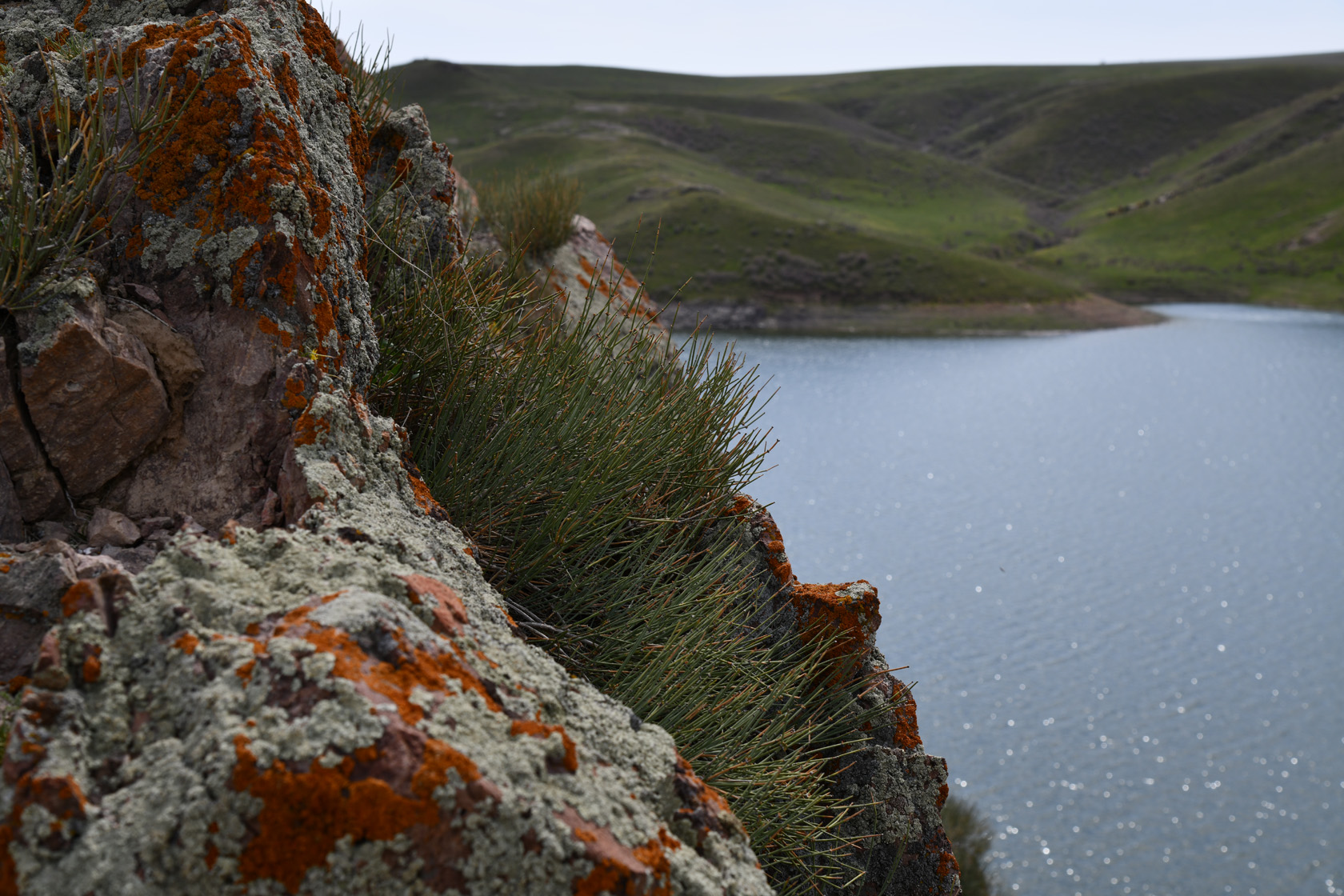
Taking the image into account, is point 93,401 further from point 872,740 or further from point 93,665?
point 872,740

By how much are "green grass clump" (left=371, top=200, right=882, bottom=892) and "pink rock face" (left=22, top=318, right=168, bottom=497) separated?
806 mm

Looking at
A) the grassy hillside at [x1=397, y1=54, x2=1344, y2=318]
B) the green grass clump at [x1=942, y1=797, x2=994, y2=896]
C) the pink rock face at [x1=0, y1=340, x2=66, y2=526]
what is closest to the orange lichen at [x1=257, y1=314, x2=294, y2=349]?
the pink rock face at [x1=0, y1=340, x2=66, y2=526]

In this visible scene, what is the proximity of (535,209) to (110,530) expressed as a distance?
6285 millimetres

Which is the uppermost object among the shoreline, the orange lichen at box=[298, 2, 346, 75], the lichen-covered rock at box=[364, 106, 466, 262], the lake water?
the shoreline

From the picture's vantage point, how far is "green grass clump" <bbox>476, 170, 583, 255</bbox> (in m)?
7.82

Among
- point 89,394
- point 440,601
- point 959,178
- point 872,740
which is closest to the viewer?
point 440,601

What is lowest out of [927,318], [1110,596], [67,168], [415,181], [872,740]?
[1110,596]

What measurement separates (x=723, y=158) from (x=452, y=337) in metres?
96.9

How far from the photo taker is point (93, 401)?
85.4 inches

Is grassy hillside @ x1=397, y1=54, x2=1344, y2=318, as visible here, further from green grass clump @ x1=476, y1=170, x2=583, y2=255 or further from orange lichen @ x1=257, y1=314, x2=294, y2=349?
orange lichen @ x1=257, y1=314, x2=294, y2=349

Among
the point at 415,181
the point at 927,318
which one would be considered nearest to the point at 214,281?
the point at 415,181

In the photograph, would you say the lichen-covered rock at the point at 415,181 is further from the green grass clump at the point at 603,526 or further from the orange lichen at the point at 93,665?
the orange lichen at the point at 93,665

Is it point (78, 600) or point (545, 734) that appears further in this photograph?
point (545, 734)

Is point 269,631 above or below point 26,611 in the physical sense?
above
